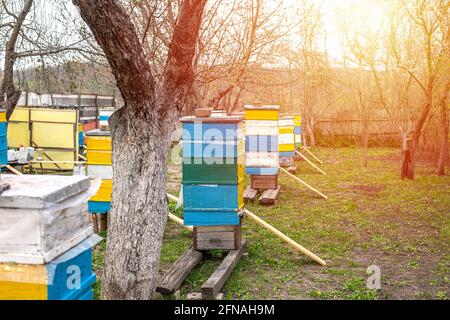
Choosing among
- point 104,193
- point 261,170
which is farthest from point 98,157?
point 261,170

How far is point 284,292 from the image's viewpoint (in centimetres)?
477

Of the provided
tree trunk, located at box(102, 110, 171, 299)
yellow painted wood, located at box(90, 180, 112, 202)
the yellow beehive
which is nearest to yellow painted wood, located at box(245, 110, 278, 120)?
the yellow beehive

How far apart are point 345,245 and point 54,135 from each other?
23.7ft

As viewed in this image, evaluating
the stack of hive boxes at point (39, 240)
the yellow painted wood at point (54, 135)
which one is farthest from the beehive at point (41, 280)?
the yellow painted wood at point (54, 135)

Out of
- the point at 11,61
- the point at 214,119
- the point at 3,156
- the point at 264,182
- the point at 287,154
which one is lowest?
the point at 264,182

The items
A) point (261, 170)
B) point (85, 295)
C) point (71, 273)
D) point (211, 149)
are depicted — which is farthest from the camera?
point (261, 170)

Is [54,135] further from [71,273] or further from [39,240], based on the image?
[39,240]

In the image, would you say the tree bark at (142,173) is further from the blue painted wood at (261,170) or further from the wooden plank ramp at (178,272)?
the blue painted wood at (261,170)

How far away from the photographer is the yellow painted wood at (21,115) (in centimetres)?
1138

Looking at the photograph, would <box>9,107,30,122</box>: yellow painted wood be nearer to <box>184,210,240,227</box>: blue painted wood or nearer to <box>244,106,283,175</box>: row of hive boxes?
<box>244,106,283,175</box>: row of hive boxes

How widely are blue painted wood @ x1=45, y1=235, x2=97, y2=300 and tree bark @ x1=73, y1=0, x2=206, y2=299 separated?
1.13 metres

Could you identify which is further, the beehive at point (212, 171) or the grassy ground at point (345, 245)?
the beehive at point (212, 171)

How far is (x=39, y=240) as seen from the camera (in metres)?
2.42

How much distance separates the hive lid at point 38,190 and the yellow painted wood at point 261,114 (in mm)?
5929
